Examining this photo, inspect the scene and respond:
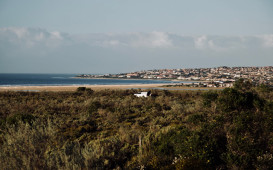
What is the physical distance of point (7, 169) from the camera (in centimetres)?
545

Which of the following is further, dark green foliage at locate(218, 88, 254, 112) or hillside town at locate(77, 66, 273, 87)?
hillside town at locate(77, 66, 273, 87)

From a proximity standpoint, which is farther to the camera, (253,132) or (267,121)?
(267,121)

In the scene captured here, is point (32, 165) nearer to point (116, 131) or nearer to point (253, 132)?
point (116, 131)

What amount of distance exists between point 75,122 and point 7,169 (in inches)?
317

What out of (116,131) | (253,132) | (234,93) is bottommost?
(116,131)

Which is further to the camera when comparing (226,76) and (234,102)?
(226,76)

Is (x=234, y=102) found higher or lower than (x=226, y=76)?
higher

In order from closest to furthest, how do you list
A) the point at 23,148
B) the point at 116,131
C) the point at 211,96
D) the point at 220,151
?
1. the point at 23,148
2. the point at 220,151
3. the point at 116,131
4. the point at 211,96

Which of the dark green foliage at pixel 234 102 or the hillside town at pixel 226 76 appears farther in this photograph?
the hillside town at pixel 226 76

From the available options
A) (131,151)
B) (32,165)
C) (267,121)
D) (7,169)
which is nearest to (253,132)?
(267,121)

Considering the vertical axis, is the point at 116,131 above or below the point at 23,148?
below

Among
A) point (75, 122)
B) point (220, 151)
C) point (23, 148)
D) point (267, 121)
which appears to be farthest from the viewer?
point (75, 122)

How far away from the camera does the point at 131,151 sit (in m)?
8.69

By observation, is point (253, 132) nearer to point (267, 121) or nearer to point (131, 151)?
point (267, 121)
